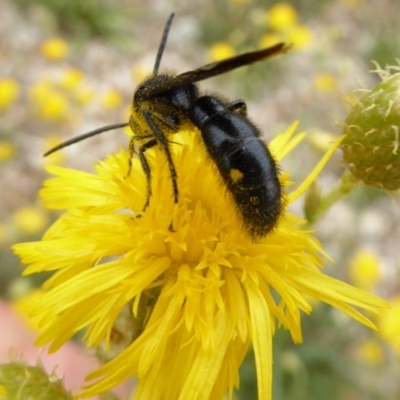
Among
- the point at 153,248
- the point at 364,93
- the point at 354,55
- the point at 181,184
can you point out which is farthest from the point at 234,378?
the point at 354,55

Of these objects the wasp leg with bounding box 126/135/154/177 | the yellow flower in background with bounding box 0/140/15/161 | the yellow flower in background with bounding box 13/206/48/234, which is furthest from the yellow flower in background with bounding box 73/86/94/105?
Answer: the wasp leg with bounding box 126/135/154/177

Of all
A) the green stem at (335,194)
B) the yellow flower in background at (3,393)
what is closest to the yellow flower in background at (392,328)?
the green stem at (335,194)

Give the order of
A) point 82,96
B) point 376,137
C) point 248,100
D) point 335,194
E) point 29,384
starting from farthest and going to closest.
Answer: point 248,100, point 82,96, point 335,194, point 376,137, point 29,384

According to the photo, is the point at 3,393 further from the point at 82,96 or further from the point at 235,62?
the point at 82,96

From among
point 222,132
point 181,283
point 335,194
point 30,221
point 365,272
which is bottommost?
point 365,272

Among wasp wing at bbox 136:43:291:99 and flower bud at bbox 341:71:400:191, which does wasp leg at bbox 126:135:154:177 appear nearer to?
wasp wing at bbox 136:43:291:99

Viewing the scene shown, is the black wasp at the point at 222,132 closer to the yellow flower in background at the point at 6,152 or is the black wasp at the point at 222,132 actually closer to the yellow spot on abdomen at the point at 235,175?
the yellow spot on abdomen at the point at 235,175

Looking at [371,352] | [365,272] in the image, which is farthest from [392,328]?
[365,272]

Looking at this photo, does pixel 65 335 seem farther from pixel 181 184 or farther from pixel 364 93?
pixel 364 93
